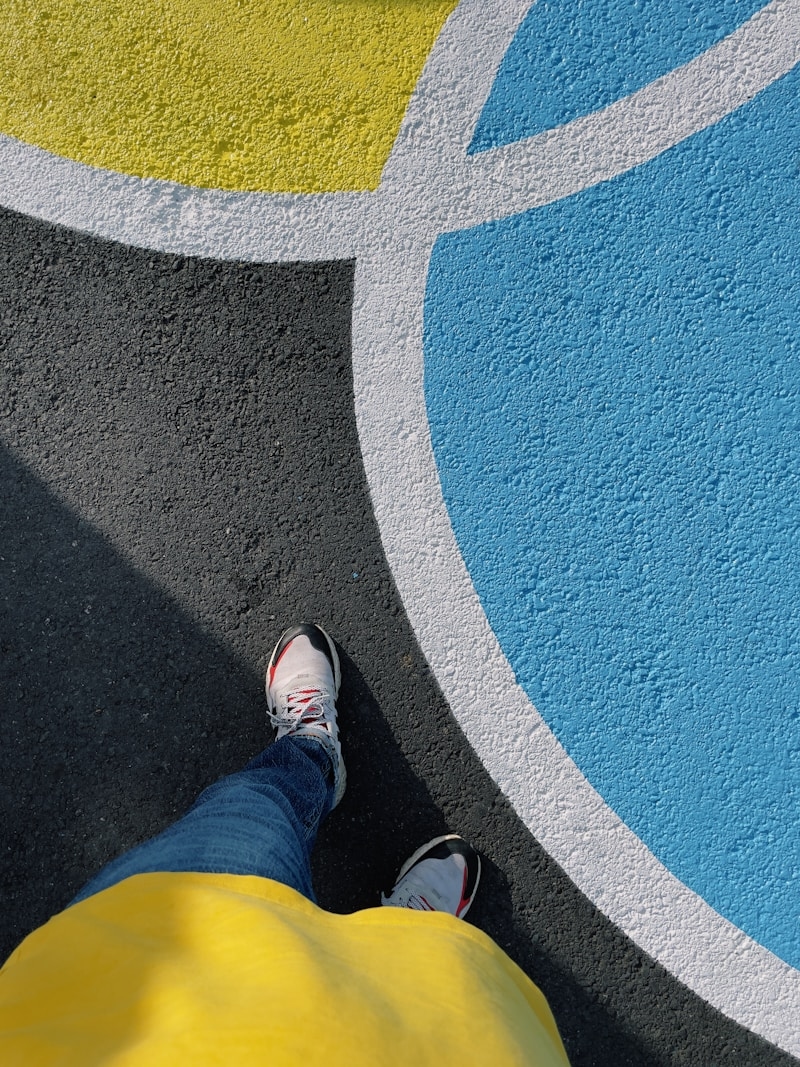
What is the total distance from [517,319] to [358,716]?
4.36 ft

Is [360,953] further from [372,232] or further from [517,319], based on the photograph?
[372,232]

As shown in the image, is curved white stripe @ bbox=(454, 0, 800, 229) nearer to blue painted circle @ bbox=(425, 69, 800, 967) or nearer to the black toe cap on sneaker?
blue painted circle @ bbox=(425, 69, 800, 967)

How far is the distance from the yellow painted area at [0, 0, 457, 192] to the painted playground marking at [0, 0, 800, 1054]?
61mm

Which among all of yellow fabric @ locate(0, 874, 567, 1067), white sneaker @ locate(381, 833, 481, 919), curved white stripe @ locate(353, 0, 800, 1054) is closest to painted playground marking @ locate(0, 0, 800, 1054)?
curved white stripe @ locate(353, 0, 800, 1054)

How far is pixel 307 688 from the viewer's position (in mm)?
2104

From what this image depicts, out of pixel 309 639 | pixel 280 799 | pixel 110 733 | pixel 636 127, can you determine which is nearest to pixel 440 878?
pixel 280 799

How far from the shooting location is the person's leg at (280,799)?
155 centimetres

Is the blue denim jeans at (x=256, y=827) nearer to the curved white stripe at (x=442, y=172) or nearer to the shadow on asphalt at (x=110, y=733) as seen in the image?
the shadow on asphalt at (x=110, y=733)

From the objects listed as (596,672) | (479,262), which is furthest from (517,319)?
(596,672)

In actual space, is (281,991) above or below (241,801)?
above

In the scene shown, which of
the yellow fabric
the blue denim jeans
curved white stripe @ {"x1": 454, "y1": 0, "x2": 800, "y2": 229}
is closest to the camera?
the yellow fabric

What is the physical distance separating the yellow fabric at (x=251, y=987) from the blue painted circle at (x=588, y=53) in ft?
6.97

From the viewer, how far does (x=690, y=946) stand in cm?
218

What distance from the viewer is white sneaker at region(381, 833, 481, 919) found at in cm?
211
